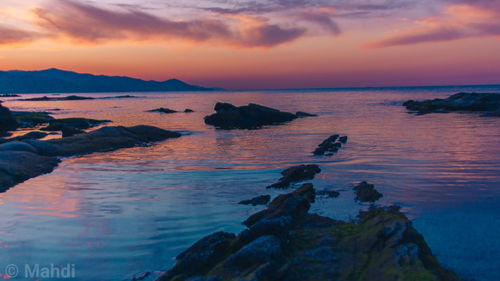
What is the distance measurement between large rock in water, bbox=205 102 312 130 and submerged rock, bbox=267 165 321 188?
24.1 m

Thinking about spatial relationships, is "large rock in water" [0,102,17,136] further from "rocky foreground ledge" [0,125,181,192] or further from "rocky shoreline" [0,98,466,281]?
"rocky shoreline" [0,98,466,281]

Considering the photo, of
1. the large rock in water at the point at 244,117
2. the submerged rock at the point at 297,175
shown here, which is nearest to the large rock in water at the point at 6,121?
the large rock in water at the point at 244,117

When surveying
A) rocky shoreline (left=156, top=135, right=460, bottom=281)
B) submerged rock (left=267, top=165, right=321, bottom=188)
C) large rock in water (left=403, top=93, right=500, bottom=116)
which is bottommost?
submerged rock (left=267, top=165, right=321, bottom=188)

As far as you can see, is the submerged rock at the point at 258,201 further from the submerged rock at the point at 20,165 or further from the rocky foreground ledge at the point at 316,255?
the submerged rock at the point at 20,165

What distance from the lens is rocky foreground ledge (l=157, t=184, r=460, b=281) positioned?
16.1 ft

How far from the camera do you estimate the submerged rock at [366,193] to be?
10.2 metres

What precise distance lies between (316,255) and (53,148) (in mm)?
18671

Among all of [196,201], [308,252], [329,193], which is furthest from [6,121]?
[308,252]

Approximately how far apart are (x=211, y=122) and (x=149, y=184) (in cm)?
2883

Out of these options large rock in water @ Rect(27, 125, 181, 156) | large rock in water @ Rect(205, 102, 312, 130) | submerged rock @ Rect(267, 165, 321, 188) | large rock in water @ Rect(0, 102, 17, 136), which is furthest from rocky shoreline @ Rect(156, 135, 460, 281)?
large rock in water @ Rect(0, 102, 17, 136)

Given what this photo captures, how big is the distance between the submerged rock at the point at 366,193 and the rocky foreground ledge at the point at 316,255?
134 inches

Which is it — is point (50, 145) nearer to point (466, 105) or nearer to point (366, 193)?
point (366, 193)

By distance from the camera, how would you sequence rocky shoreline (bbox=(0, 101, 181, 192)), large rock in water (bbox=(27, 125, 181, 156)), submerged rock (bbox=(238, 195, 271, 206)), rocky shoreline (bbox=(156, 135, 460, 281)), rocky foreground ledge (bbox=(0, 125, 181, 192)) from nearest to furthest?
rocky shoreline (bbox=(156, 135, 460, 281)), submerged rock (bbox=(238, 195, 271, 206)), rocky foreground ledge (bbox=(0, 125, 181, 192)), rocky shoreline (bbox=(0, 101, 181, 192)), large rock in water (bbox=(27, 125, 181, 156))

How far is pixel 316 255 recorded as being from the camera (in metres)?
5.75
